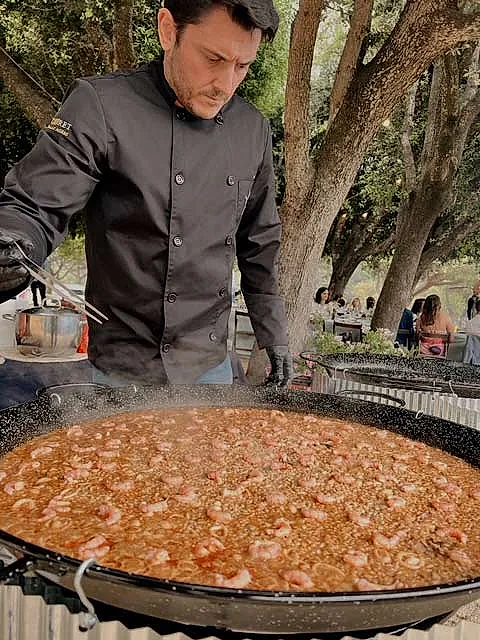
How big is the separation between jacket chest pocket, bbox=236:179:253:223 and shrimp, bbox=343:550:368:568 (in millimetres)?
1626

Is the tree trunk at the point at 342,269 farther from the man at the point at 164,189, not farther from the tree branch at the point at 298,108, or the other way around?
the man at the point at 164,189

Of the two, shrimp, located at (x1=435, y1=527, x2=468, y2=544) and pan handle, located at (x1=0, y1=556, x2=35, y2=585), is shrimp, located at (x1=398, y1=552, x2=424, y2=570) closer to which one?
shrimp, located at (x1=435, y1=527, x2=468, y2=544)

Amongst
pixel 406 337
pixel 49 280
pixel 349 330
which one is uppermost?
pixel 49 280

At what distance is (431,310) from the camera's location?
35.8 feet

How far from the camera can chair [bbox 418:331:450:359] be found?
406 inches

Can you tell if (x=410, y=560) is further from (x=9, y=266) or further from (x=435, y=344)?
(x=435, y=344)

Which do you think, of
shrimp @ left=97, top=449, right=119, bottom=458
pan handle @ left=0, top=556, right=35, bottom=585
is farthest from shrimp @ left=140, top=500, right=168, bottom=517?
pan handle @ left=0, top=556, right=35, bottom=585

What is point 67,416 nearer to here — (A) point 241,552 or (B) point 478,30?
A: (A) point 241,552

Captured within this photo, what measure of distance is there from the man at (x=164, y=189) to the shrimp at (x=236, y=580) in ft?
4.10

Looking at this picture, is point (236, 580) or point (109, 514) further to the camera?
point (109, 514)

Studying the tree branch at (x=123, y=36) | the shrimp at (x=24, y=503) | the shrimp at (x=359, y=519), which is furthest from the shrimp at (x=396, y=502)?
the tree branch at (x=123, y=36)

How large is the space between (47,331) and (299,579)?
313 cm

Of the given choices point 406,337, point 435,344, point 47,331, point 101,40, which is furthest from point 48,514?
point 406,337

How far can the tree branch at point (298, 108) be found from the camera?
6.26m
